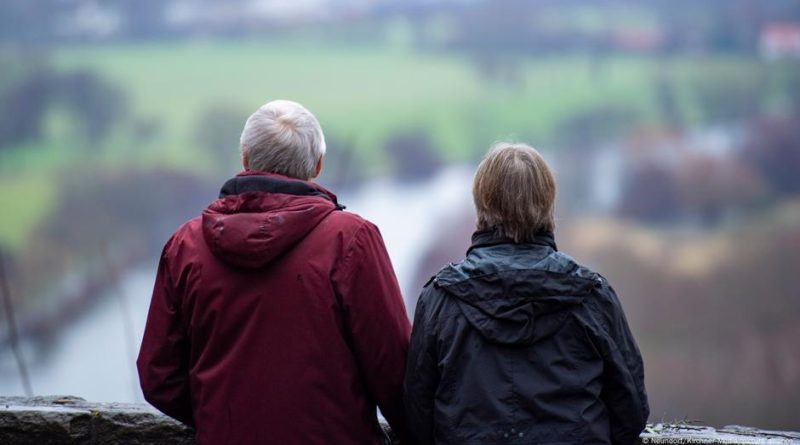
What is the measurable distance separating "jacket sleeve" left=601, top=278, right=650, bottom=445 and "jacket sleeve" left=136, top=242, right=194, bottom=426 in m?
0.82

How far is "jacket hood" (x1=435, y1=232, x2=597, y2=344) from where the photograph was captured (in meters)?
1.61

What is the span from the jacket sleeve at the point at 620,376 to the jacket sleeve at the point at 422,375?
31cm

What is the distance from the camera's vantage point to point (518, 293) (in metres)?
1.62

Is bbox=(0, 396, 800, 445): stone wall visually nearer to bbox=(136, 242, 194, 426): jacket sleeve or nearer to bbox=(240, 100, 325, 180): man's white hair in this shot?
bbox=(136, 242, 194, 426): jacket sleeve

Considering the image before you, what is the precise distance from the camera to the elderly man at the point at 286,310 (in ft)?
5.57

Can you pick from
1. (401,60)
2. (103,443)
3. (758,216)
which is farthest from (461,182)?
(103,443)

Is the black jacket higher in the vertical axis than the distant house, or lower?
lower

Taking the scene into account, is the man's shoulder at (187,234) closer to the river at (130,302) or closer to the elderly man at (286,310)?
the elderly man at (286,310)

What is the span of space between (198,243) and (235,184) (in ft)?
0.45

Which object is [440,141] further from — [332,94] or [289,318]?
[289,318]

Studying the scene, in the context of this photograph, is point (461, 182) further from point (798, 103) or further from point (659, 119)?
point (798, 103)

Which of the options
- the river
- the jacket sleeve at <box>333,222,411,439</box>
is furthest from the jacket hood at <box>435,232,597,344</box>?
the river

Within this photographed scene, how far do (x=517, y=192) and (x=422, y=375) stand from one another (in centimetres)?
38

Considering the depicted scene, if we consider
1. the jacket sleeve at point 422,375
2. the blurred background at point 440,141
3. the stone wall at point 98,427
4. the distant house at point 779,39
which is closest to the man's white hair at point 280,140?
the jacket sleeve at point 422,375
